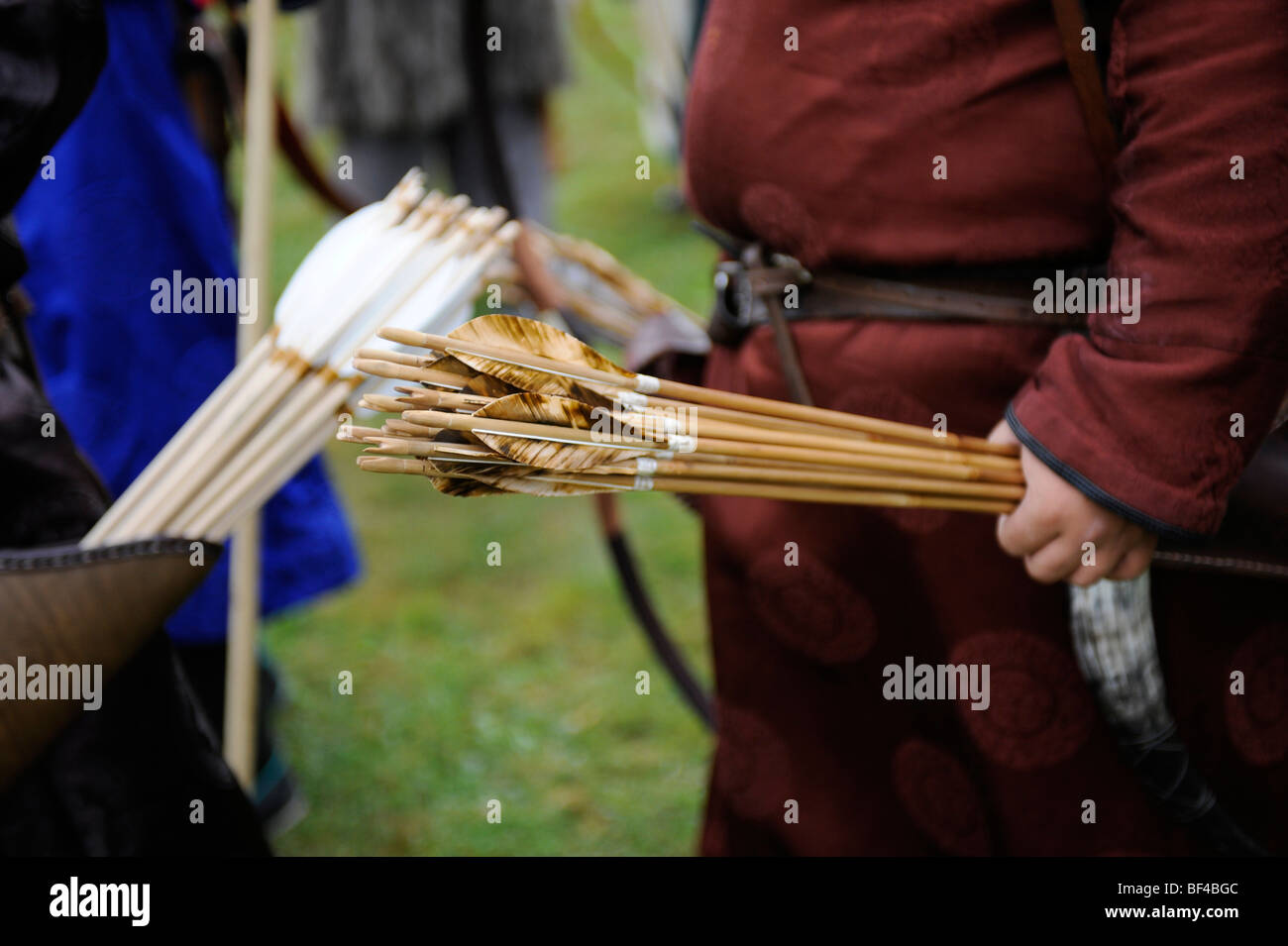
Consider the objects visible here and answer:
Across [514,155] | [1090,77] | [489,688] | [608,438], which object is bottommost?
[489,688]

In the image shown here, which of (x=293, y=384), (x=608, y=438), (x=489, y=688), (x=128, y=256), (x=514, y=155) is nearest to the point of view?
(x=608, y=438)

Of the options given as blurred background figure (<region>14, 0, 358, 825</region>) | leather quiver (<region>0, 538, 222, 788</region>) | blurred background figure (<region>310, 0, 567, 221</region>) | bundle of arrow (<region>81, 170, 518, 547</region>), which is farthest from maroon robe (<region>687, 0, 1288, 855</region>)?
blurred background figure (<region>310, 0, 567, 221</region>)

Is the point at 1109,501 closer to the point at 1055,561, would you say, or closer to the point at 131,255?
the point at 1055,561

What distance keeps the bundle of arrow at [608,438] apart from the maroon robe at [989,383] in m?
0.08

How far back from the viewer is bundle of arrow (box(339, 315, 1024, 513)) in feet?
2.59

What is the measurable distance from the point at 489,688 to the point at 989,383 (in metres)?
1.50

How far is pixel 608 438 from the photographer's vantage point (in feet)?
2.72

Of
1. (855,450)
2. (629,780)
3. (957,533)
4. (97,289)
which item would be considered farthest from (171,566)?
(629,780)

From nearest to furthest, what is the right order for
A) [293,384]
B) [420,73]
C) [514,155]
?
1. [293,384]
2. [420,73]
3. [514,155]

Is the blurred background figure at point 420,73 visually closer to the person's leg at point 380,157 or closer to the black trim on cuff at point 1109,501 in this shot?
the person's leg at point 380,157

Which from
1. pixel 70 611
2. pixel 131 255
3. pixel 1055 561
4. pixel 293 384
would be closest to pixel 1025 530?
pixel 1055 561

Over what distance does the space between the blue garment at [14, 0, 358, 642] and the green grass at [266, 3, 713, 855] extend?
0.60m

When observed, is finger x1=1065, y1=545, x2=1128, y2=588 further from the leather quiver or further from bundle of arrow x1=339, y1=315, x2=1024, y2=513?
the leather quiver
